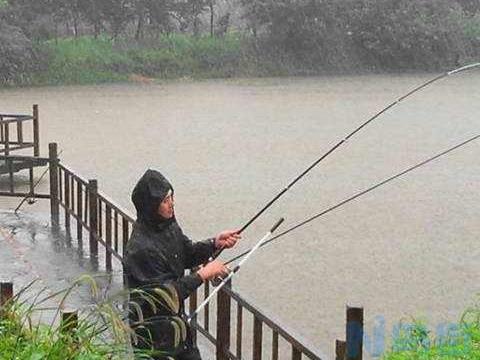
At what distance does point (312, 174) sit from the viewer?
380 inches

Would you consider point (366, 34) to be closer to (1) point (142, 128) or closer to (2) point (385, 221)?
(1) point (142, 128)

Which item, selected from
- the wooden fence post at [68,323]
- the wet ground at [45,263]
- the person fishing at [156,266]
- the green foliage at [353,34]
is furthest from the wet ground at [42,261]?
the green foliage at [353,34]

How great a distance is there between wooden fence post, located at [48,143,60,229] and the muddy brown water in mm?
1098

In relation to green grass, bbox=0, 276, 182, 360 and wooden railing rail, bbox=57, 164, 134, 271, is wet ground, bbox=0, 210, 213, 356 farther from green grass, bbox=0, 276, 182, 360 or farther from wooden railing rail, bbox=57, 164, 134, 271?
green grass, bbox=0, 276, 182, 360

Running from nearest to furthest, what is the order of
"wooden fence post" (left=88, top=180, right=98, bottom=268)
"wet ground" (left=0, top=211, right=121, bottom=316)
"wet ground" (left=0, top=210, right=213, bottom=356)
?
"wet ground" (left=0, top=210, right=213, bottom=356)
"wet ground" (left=0, top=211, right=121, bottom=316)
"wooden fence post" (left=88, top=180, right=98, bottom=268)

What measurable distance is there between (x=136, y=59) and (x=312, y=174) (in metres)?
A: 11.8

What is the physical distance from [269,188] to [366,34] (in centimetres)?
1525

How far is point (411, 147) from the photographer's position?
11.6m

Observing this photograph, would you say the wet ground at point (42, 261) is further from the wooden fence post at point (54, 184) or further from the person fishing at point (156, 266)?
the person fishing at point (156, 266)

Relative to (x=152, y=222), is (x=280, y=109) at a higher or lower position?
lower

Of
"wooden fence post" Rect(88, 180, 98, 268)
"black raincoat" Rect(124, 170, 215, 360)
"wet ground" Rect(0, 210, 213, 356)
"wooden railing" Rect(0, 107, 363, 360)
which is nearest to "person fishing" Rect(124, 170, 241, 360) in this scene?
"black raincoat" Rect(124, 170, 215, 360)

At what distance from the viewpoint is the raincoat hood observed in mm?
2611

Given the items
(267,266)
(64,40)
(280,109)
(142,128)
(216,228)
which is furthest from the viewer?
(64,40)

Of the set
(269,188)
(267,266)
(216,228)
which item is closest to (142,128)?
(269,188)
